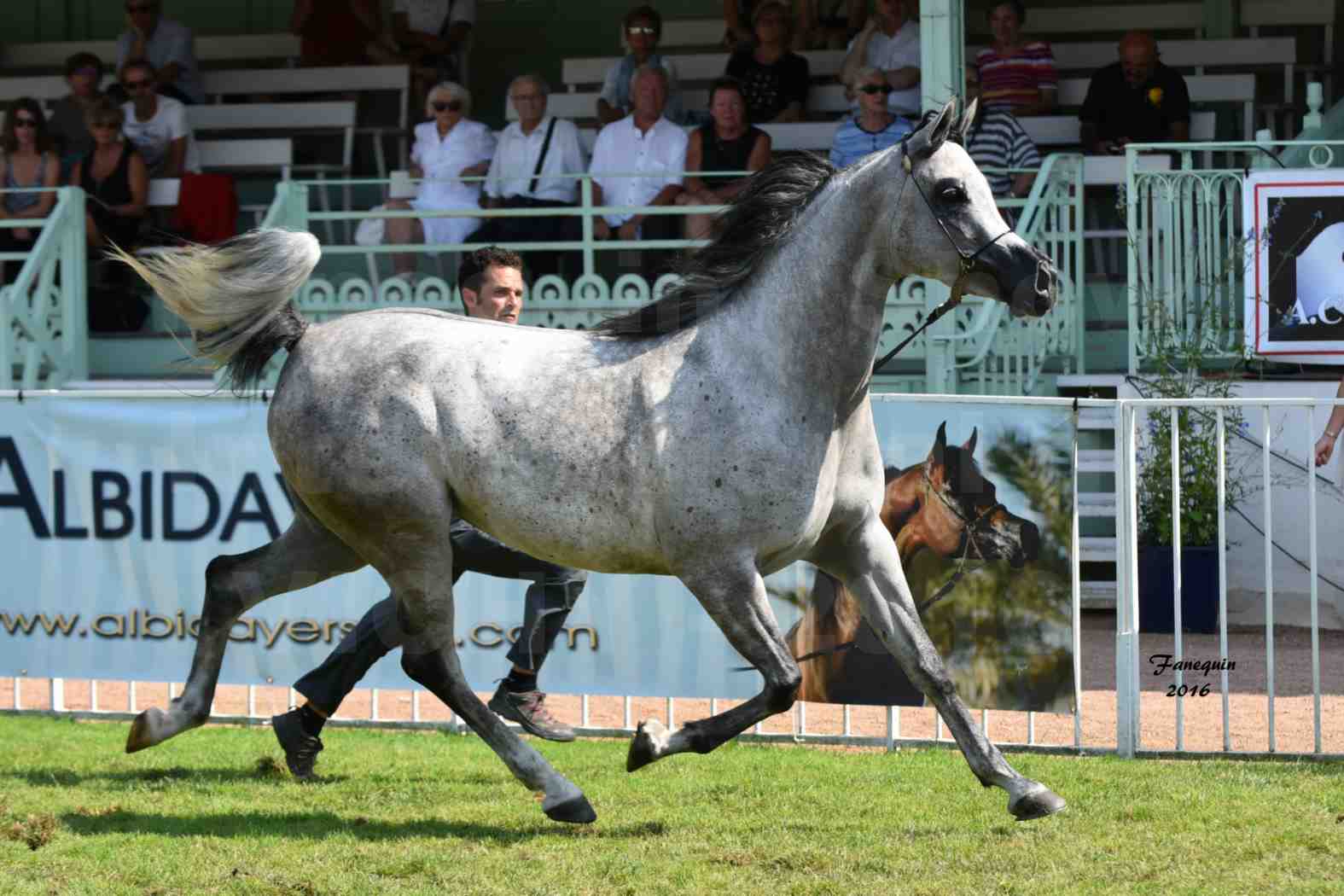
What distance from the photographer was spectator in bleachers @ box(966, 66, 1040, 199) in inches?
456

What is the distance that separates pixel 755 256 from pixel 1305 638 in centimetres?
555

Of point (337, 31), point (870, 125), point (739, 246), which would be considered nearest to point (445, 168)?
point (870, 125)

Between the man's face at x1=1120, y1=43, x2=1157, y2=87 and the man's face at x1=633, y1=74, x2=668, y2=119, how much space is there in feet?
10.2

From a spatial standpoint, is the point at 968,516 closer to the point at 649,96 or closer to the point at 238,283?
the point at 238,283

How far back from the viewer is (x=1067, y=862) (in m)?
5.07

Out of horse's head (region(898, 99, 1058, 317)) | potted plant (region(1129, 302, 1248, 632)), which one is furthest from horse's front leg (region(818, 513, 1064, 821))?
potted plant (region(1129, 302, 1248, 632))

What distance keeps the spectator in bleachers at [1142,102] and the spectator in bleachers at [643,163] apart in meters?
2.84

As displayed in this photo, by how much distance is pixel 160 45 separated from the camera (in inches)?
571

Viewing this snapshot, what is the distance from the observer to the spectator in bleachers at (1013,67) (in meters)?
12.3

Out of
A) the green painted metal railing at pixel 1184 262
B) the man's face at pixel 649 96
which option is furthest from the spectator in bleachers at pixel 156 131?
the green painted metal railing at pixel 1184 262

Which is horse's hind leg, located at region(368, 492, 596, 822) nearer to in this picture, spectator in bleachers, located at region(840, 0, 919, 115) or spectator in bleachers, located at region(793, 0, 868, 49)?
spectator in bleachers, located at region(840, 0, 919, 115)

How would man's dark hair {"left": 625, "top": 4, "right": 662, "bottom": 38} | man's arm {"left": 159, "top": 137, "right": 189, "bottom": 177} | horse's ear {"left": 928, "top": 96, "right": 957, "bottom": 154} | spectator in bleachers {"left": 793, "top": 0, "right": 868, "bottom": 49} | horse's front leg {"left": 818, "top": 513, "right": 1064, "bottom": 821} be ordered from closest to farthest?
horse's ear {"left": 928, "top": 96, "right": 957, "bottom": 154} < horse's front leg {"left": 818, "top": 513, "right": 1064, "bottom": 821} < man's dark hair {"left": 625, "top": 4, "right": 662, "bottom": 38} < man's arm {"left": 159, "top": 137, "right": 189, "bottom": 177} < spectator in bleachers {"left": 793, "top": 0, "right": 868, "bottom": 49}

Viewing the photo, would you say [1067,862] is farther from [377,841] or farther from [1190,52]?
[1190,52]

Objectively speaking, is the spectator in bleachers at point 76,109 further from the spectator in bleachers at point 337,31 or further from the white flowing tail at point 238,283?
the white flowing tail at point 238,283
